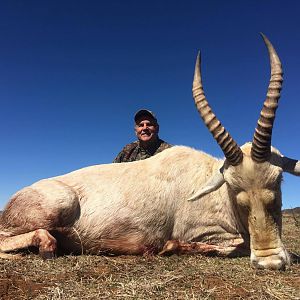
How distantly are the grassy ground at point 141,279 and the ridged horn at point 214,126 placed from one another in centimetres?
137

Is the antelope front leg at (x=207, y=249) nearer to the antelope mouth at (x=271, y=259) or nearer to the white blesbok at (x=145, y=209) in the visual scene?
the white blesbok at (x=145, y=209)

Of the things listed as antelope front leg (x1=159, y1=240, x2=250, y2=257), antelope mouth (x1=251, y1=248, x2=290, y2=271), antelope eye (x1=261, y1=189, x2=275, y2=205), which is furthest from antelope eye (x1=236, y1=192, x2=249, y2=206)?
antelope front leg (x1=159, y1=240, x2=250, y2=257)

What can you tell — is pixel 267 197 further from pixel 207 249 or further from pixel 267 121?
pixel 207 249

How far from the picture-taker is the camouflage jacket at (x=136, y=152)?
33.1 ft

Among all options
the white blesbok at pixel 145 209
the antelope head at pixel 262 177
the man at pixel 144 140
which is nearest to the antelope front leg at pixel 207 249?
the white blesbok at pixel 145 209

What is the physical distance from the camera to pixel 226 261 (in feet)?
17.7

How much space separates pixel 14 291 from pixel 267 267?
2.72 m

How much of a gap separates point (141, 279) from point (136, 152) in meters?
6.39

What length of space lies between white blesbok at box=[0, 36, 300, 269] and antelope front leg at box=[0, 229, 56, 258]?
13mm

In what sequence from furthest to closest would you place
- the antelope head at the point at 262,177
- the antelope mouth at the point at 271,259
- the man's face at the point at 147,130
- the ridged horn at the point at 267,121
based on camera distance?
1. the man's face at the point at 147,130
2. the ridged horn at the point at 267,121
3. the antelope head at the point at 262,177
4. the antelope mouth at the point at 271,259

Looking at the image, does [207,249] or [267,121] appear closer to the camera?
[267,121]

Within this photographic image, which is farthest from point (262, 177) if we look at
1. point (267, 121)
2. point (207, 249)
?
point (207, 249)

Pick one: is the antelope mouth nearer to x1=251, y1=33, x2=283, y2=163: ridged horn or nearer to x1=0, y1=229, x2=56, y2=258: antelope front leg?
x1=251, y1=33, x2=283, y2=163: ridged horn

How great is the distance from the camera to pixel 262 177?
15.7ft
